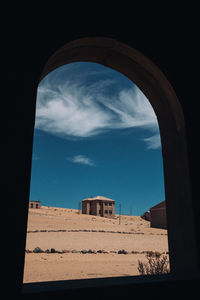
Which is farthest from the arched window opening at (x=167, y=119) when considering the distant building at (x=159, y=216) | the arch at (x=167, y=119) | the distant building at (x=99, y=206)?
the distant building at (x=99, y=206)

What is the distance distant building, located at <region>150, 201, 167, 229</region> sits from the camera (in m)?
36.3

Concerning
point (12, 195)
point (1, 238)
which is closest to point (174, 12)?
point (12, 195)

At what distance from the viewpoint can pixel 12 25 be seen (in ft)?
9.30

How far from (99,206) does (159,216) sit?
22.7 meters

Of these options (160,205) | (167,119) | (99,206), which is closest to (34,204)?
(99,206)

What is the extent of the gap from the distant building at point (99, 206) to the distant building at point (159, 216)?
67.2 feet

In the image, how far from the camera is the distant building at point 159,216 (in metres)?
36.3

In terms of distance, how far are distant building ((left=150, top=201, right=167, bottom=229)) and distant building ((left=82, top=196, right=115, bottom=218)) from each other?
20.5 meters

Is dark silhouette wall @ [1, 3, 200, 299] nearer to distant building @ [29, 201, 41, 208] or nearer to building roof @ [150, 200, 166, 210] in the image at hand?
building roof @ [150, 200, 166, 210]

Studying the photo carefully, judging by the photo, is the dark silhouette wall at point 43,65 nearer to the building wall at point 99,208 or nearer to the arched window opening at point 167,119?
the arched window opening at point 167,119

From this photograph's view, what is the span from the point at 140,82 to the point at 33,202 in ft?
213

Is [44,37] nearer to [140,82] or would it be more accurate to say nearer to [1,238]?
[140,82]

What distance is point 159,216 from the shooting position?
3753cm

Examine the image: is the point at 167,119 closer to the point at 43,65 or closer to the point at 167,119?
the point at 167,119
